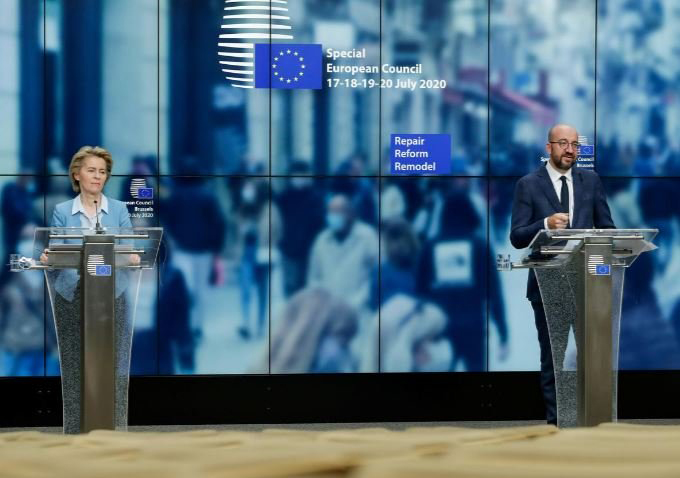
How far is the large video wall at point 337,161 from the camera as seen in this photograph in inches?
316

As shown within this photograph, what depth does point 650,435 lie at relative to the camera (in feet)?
4.07

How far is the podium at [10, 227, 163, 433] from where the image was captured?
4852 millimetres

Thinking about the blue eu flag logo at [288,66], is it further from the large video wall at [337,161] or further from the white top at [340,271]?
the white top at [340,271]

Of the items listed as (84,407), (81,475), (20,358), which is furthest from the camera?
(20,358)

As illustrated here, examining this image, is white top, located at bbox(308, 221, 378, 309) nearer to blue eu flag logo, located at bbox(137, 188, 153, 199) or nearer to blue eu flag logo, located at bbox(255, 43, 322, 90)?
blue eu flag logo, located at bbox(255, 43, 322, 90)

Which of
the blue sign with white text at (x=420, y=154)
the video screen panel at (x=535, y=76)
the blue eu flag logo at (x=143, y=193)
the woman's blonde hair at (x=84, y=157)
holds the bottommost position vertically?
the blue eu flag logo at (x=143, y=193)

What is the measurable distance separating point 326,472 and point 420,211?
7181mm

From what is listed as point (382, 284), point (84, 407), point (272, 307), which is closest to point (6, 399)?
point (272, 307)

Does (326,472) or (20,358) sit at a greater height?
(326,472)

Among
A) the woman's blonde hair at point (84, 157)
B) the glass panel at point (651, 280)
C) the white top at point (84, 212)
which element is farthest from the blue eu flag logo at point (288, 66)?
the white top at point (84, 212)

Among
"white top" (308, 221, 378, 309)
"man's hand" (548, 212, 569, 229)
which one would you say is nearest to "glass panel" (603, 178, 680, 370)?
"white top" (308, 221, 378, 309)

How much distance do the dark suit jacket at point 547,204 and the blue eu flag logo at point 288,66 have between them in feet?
8.33

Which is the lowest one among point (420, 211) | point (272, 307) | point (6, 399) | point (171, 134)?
point (6, 399)

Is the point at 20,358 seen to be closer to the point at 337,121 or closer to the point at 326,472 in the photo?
the point at 337,121
